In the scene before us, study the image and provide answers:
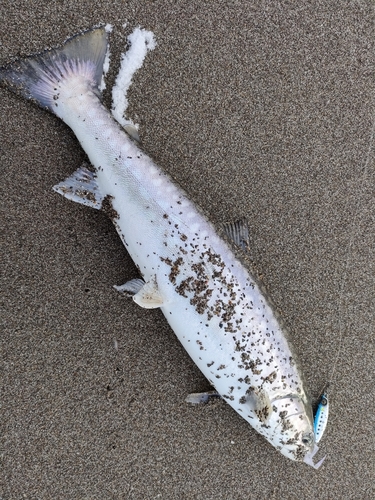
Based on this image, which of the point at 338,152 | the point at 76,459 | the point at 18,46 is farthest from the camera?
the point at 338,152

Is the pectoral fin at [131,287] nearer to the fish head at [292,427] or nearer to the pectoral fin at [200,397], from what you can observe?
the pectoral fin at [200,397]

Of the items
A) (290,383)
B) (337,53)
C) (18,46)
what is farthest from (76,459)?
(337,53)

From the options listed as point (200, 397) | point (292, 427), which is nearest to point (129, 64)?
point (200, 397)

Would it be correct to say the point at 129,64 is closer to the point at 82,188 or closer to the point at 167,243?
the point at 82,188

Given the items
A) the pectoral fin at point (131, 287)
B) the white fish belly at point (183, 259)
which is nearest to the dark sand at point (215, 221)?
the pectoral fin at point (131, 287)

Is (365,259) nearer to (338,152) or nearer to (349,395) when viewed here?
(338,152)

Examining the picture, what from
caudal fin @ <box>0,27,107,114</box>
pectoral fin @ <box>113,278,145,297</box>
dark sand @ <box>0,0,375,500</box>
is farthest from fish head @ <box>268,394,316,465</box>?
caudal fin @ <box>0,27,107,114</box>
